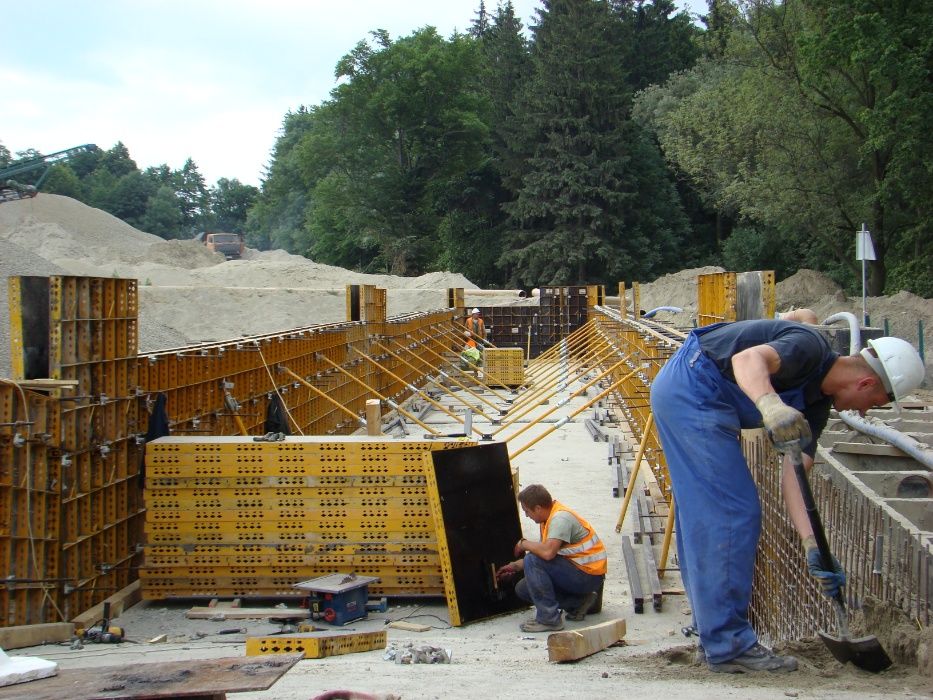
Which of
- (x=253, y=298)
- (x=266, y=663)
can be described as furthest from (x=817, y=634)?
(x=253, y=298)

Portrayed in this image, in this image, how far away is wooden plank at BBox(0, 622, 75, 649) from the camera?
21.9 feet

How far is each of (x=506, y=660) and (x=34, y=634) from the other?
138 inches

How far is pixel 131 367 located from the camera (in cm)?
852

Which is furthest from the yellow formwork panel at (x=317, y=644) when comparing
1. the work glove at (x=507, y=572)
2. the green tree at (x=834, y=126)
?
the green tree at (x=834, y=126)

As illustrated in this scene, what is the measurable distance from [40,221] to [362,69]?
71.9 feet

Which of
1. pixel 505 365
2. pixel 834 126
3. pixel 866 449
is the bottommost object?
pixel 866 449

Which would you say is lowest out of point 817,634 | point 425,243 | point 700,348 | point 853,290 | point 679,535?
point 817,634

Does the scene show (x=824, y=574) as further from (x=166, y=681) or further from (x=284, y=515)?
(x=284, y=515)

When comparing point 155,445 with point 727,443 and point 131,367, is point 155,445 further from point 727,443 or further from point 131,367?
point 727,443

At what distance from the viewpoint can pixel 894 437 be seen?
7371 mm

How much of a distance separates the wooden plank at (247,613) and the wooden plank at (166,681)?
12.6 ft

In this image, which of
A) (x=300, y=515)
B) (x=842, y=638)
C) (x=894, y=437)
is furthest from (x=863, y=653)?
(x=300, y=515)

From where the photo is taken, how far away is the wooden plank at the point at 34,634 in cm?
666

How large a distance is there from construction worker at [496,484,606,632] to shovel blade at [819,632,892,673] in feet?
10.3
